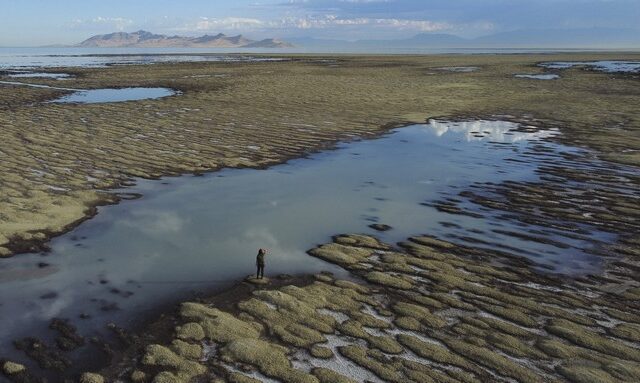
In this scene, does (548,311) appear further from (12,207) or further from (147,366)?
(12,207)

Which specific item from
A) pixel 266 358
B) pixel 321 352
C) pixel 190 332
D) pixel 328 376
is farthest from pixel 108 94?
pixel 328 376

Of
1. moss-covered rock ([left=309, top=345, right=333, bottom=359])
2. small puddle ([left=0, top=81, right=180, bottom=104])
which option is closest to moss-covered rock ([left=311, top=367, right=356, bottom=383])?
moss-covered rock ([left=309, top=345, right=333, bottom=359])

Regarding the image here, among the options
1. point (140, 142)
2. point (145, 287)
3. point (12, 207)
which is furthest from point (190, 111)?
point (145, 287)

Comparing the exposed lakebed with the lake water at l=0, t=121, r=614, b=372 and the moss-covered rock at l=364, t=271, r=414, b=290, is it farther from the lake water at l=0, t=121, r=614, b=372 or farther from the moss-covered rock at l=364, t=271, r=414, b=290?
the moss-covered rock at l=364, t=271, r=414, b=290

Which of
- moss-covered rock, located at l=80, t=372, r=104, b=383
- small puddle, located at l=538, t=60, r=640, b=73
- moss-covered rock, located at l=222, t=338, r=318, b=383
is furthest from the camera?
small puddle, located at l=538, t=60, r=640, b=73

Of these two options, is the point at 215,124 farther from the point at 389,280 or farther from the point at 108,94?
the point at 389,280
